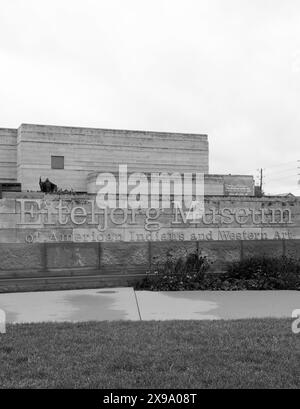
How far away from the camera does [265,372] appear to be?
4.60m

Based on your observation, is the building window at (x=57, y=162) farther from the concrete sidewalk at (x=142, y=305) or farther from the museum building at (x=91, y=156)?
the concrete sidewalk at (x=142, y=305)

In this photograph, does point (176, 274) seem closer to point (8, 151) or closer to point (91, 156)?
point (91, 156)

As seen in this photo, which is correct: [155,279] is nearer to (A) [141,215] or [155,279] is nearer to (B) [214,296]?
(B) [214,296]

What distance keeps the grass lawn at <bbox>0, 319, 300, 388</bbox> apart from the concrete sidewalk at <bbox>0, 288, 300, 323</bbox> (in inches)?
35.9

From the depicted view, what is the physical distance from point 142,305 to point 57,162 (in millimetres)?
31723

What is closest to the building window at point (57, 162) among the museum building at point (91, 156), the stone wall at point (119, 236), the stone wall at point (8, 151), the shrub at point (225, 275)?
the museum building at point (91, 156)

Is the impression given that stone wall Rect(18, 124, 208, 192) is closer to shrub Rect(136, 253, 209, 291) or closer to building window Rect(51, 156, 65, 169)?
building window Rect(51, 156, 65, 169)

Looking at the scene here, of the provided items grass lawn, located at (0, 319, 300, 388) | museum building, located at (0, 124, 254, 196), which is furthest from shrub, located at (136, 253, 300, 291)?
museum building, located at (0, 124, 254, 196)

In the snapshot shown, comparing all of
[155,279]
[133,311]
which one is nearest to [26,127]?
[155,279]

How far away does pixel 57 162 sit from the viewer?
39.2m

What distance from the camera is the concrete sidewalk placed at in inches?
299

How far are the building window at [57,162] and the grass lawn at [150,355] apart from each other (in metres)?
33.2

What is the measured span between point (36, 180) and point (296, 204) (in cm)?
2416

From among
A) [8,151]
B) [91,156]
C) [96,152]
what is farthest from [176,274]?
[8,151]
